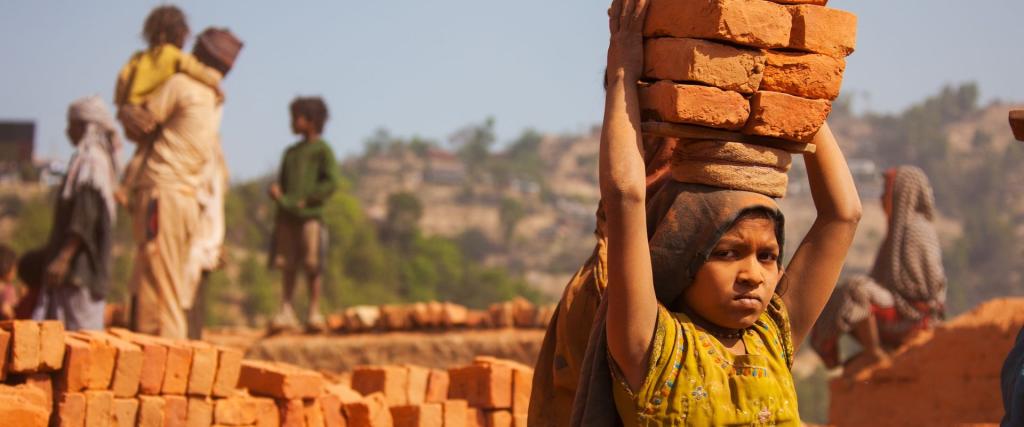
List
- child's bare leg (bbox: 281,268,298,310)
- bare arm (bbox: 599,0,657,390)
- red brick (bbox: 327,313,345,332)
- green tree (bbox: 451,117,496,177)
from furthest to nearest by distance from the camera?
green tree (bbox: 451,117,496,177) < child's bare leg (bbox: 281,268,298,310) < red brick (bbox: 327,313,345,332) < bare arm (bbox: 599,0,657,390)

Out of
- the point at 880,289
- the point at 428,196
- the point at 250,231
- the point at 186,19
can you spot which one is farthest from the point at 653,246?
the point at 428,196

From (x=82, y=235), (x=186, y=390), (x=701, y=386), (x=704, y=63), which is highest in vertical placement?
(x=704, y=63)

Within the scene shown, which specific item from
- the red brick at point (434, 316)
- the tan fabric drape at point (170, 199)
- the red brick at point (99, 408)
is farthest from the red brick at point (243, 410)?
the red brick at point (434, 316)

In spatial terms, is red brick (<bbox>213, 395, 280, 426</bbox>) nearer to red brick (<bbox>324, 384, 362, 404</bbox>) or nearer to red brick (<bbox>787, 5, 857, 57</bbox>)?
red brick (<bbox>324, 384, 362, 404</bbox>)

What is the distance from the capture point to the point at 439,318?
1230cm

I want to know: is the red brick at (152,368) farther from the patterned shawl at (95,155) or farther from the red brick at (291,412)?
the patterned shawl at (95,155)

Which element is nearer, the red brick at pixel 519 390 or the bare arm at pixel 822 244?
the bare arm at pixel 822 244

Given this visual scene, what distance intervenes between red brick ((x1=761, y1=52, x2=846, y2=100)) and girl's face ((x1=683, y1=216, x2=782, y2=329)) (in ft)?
1.47

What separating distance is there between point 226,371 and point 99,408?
21.8 inches

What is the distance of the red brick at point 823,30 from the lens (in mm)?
3748

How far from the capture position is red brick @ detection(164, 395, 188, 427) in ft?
19.0

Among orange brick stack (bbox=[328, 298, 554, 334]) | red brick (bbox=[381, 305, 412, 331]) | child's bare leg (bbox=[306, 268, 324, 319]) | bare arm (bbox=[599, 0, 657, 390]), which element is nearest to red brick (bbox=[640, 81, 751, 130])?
bare arm (bbox=[599, 0, 657, 390])

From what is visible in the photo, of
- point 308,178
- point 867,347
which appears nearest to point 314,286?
point 308,178

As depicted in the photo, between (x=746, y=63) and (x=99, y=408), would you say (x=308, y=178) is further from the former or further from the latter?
(x=746, y=63)
